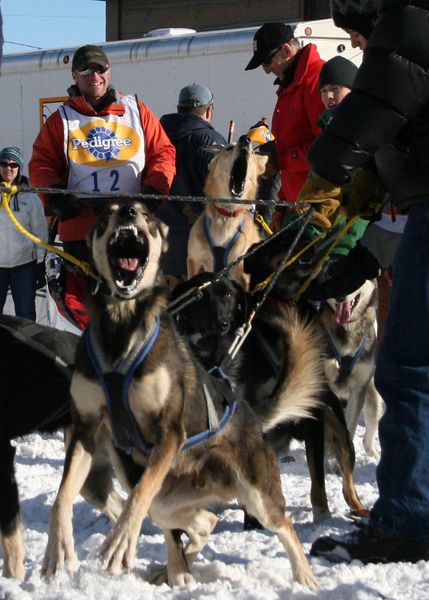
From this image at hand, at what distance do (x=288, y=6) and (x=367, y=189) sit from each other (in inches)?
435

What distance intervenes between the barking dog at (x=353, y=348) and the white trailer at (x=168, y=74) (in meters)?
3.90

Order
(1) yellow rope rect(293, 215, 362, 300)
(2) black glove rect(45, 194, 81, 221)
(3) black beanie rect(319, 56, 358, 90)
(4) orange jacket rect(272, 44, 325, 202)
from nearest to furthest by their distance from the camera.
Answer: (1) yellow rope rect(293, 215, 362, 300) < (2) black glove rect(45, 194, 81, 221) < (3) black beanie rect(319, 56, 358, 90) < (4) orange jacket rect(272, 44, 325, 202)

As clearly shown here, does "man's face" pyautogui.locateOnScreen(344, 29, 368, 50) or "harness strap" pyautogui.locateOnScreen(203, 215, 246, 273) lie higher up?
"man's face" pyautogui.locateOnScreen(344, 29, 368, 50)

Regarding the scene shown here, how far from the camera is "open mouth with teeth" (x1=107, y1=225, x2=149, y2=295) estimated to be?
3.47 meters

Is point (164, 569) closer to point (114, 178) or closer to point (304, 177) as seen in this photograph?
point (114, 178)

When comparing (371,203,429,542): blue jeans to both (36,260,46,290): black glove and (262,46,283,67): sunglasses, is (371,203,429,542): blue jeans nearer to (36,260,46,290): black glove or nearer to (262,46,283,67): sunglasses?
(262,46,283,67): sunglasses

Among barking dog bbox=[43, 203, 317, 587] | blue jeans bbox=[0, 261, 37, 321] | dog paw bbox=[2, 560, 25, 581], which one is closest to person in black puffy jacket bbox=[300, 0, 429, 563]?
barking dog bbox=[43, 203, 317, 587]

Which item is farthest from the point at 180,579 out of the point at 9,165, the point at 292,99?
the point at 9,165

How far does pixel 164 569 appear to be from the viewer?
3768mm

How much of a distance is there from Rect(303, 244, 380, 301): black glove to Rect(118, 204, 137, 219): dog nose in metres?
1.55

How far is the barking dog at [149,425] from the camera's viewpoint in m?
3.28

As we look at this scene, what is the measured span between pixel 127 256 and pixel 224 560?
1.26 meters

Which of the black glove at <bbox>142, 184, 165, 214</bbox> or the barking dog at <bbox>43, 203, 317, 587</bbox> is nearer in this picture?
the barking dog at <bbox>43, 203, 317, 587</bbox>

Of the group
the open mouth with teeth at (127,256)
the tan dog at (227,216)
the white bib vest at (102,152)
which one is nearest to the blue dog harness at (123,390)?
the open mouth with teeth at (127,256)
